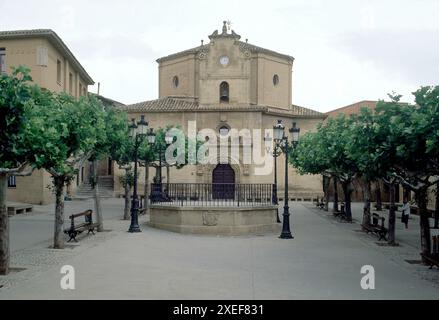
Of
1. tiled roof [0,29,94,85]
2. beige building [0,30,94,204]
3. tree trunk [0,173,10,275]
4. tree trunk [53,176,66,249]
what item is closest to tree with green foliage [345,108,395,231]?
tree trunk [53,176,66,249]

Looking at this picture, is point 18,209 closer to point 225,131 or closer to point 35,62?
point 35,62

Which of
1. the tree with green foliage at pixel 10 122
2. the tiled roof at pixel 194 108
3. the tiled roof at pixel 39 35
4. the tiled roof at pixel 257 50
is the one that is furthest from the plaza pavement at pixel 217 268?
the tiled roof at pixel 257 50

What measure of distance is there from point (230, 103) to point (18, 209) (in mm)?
19444

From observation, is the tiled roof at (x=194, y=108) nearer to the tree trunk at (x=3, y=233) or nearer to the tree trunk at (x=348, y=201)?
the tree trunk at (x=348, y=201)

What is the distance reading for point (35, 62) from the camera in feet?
100

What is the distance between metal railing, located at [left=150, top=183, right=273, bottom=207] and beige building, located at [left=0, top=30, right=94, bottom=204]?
12.6 meters

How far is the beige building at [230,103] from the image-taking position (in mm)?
40750

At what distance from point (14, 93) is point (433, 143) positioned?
8019mm

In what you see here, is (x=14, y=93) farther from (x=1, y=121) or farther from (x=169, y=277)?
(x=169, y=277)

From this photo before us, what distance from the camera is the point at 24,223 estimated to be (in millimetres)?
22297

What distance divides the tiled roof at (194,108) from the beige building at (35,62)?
8.84 meters

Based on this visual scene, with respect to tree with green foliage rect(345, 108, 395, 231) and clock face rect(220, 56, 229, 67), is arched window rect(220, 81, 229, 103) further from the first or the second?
tree with green foliage rect(345, 108, 395, 231)

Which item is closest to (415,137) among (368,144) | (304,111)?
(368,144)
